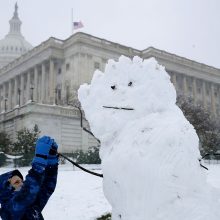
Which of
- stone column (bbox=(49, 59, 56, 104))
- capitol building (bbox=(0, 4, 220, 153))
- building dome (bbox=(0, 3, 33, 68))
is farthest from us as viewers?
building dome (bbox=(0, 3, 33, 68))

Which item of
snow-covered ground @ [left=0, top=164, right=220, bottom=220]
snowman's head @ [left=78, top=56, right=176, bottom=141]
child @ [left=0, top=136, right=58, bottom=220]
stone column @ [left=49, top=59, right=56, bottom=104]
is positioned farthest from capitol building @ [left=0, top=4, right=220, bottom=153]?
child @ [left=0, top=136, right=58, bottom=220]

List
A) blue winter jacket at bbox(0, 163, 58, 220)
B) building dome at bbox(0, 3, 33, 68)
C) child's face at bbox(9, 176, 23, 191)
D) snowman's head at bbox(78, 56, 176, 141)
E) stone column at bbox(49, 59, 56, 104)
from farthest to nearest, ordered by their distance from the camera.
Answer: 1. building dome at bbox(0, 3, 33, 68)
2. stone column at bbox(49, 59, 56, 104)
3. snowman's head at bbox(78, 56, 176, 141)
4. child's face at bbox(9, 176, 23, 191)
5. blue winter jacket at bbox(0, 163, 58, 220)

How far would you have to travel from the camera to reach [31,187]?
3.07 meters

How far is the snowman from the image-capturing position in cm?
309

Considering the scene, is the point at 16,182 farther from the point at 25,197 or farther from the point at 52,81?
the point at 52,81

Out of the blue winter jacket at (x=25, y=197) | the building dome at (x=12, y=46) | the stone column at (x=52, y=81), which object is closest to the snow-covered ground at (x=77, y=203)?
the blue winter jacket at (x=25, y=197)

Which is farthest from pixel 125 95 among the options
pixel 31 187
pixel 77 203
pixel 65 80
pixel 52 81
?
pixel 52 81

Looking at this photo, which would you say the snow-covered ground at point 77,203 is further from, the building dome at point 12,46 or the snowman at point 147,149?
the building dome at point 12,46

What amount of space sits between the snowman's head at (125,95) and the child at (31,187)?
0.59 metres

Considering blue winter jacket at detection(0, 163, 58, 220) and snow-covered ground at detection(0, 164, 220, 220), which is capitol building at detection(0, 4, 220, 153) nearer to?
snow-covered ground at detection(0, 164, 220, 220)

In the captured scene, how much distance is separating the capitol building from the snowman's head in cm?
3427

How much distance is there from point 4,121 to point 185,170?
4029 cm

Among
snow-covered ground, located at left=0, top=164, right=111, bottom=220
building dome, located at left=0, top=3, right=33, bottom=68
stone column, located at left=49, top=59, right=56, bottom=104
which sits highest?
building dome, located at left=0, top=3, right=33, bottom=68

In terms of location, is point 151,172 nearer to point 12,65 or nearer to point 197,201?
point 197,201
